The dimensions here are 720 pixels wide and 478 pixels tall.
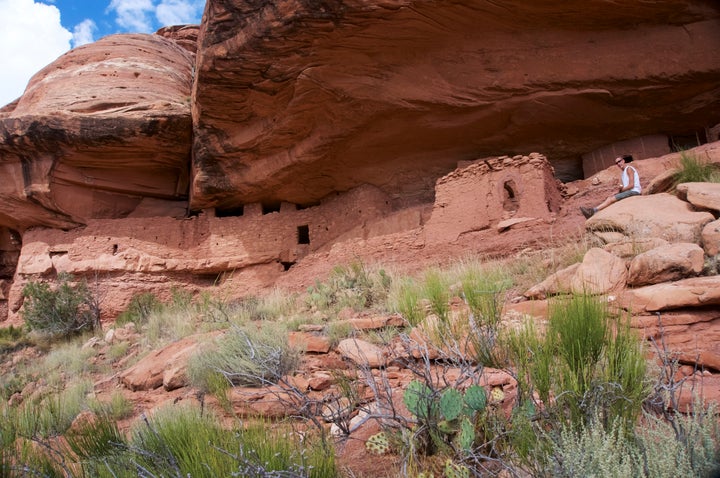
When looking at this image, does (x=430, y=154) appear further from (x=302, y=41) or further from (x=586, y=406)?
(x=586, y=406)

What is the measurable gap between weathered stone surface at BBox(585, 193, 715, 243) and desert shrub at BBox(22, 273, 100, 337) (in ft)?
32.5

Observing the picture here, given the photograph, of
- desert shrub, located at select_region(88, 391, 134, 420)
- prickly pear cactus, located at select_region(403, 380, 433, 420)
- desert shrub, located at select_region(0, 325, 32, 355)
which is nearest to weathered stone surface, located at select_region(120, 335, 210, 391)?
desert shrub, located at select_region(88, 391, 134, 420)

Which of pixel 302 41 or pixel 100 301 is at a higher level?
pixel 302 41

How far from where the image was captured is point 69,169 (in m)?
11.4

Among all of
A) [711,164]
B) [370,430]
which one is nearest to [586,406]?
[370,430]

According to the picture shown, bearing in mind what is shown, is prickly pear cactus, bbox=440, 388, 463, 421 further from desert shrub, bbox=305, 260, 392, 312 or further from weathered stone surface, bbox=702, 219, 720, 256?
desert shrub, bbox=305, 260, 392, 312

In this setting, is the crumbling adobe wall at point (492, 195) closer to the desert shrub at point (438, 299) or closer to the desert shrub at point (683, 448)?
the desert shrub at point (438, 299)

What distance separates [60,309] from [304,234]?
5.50 metres

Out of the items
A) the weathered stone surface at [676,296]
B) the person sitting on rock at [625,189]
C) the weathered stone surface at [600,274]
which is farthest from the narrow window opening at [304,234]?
the weathered stone surface at [676,296]

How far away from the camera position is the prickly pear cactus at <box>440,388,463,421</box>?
2166 mm

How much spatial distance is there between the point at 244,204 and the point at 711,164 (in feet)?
31.5

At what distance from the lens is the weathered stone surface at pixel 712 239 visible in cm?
368

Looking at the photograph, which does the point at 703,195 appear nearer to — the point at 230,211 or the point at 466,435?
the point at 466,435

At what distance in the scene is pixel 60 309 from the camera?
401 inches
